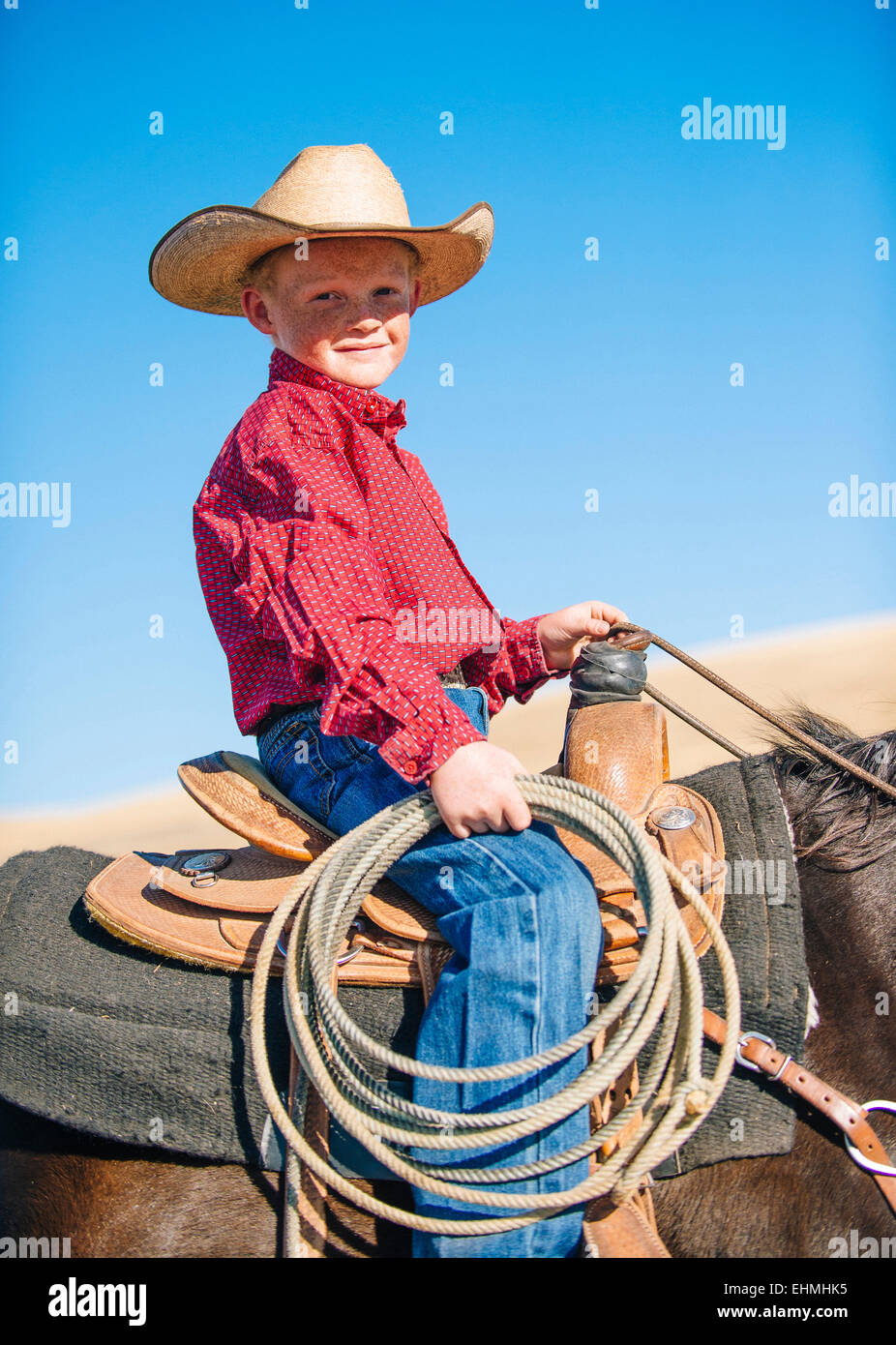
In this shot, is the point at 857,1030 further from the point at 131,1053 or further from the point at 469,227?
the point at 469,227

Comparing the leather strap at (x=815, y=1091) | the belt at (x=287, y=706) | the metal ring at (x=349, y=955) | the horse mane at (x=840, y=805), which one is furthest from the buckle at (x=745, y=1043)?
the belt at (x=287, y=706)

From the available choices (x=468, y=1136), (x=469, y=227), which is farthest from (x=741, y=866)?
(x=469, y=227)

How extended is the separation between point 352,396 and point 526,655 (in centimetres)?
85

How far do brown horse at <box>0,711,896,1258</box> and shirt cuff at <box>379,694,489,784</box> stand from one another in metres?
0.81

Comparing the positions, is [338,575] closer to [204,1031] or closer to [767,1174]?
[204,1031]

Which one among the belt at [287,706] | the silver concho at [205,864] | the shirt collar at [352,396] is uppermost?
the shirt collar at [352,396]

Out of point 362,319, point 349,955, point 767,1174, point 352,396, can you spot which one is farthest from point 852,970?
point 362,319

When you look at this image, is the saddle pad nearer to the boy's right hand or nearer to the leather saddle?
the leather saddle

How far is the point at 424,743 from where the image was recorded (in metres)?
1.79

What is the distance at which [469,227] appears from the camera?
2664 millimetres

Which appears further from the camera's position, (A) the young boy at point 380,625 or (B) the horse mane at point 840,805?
(B) the horse mane at point 840,805

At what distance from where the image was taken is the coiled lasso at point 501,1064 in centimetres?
164

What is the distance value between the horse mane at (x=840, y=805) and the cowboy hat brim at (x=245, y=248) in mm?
1554

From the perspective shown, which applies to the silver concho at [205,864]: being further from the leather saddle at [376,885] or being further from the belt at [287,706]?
the belt at [287,706]
